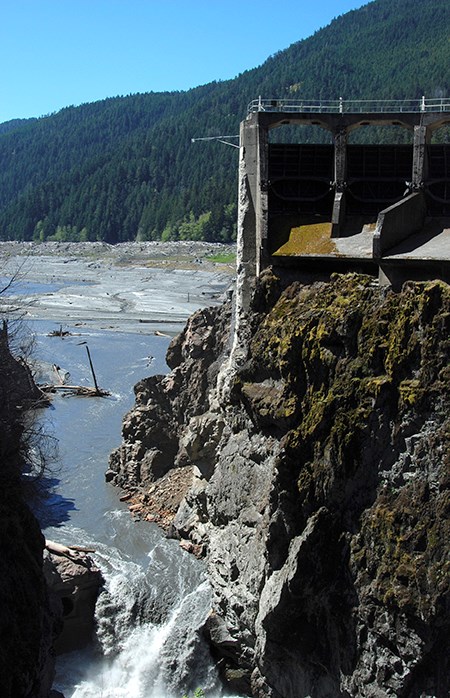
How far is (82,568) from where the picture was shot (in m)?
28.0

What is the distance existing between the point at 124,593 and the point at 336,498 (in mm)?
10350

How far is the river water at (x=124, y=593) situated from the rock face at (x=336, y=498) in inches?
54.0

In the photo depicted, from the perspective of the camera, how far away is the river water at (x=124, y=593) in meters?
24.9

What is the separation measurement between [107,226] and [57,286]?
249ft

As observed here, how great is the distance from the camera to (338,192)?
96.6 ft

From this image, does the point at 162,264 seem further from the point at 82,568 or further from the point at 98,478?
the point at 82,568

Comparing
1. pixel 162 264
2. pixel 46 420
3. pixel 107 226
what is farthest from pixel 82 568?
pixel 107 226

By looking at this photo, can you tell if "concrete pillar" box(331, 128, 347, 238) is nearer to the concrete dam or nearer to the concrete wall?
the concrete dam

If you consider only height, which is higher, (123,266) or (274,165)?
(274,165)

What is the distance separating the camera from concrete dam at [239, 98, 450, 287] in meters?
26.6

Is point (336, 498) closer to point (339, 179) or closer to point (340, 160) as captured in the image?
point (339, 179)

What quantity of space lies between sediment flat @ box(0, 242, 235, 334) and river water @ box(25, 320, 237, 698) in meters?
13.9

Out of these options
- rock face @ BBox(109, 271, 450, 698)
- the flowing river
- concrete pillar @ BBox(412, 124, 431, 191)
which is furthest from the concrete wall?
the flowing river

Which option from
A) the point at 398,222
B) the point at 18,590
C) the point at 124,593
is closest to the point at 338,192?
the point at 398,222
